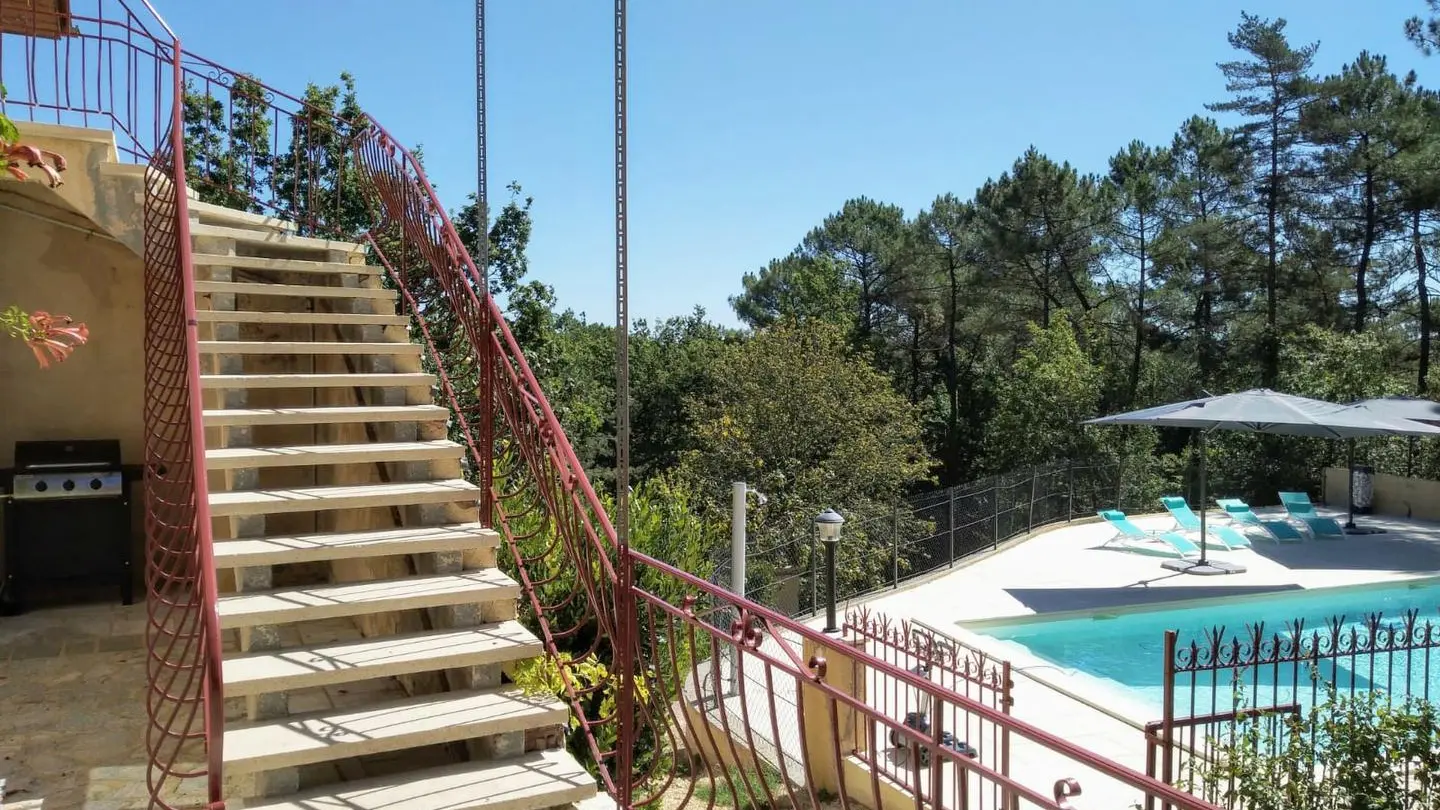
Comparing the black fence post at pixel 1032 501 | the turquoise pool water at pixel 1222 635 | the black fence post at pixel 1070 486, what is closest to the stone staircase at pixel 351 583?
the turquoise pool water at pixel 1222 635

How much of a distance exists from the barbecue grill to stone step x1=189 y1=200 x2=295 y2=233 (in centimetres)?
164

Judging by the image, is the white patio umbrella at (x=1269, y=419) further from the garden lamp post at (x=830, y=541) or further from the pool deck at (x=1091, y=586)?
the garden lamp post at (x=830, y=541)

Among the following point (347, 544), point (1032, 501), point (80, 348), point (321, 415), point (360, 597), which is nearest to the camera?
point (360, 597)

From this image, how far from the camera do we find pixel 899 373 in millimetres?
28953

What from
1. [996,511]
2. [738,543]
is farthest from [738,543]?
[996,511]

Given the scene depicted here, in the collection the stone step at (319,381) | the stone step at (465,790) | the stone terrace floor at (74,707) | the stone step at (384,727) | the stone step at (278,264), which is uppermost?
the stone step at (278,264)

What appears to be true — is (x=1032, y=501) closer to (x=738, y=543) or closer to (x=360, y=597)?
(x=738, y=543)

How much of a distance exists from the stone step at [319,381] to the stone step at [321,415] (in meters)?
0.13

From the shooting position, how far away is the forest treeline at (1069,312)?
53.9 ft

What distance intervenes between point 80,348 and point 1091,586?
1017cm

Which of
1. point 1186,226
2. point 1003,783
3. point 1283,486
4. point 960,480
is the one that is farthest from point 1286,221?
point 1003,783

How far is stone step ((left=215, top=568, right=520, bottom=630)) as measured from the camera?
348 cm

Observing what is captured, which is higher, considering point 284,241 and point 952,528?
point 284,241

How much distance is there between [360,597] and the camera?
12.0 feet
